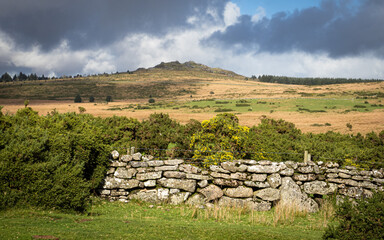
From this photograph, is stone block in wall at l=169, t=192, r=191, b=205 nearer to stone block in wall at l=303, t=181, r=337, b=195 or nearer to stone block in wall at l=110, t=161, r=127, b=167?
stone block in wall at l=110, t=161, r=127, b=167

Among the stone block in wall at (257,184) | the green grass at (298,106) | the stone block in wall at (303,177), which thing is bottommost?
the stone block in wall at (257,184)

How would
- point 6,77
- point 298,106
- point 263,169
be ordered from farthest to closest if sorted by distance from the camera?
1. point 6,77
2. point 298,106
3. point 263,169

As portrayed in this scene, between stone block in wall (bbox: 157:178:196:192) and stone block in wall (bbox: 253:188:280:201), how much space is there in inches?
108

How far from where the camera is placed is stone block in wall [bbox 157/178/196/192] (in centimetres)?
1238

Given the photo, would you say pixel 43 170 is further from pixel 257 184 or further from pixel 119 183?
pixel 257 184

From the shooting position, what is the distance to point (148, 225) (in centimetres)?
838

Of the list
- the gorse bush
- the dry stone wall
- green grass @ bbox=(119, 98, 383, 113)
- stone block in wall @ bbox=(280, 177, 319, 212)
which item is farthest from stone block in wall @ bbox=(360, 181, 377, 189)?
green grass @ bbox=(119, 98, 383, 113)

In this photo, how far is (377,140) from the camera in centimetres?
2172

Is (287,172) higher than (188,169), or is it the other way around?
(188,169)

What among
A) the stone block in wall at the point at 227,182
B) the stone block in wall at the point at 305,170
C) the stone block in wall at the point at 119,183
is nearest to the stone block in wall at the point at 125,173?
the stone block in wall at the point at 119,183

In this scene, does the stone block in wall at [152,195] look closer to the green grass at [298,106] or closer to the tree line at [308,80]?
the green grass at [298,106]

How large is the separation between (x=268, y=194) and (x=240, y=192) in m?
1.18

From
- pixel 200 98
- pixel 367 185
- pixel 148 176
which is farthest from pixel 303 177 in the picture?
pixel 200 98

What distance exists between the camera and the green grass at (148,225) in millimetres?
7035
